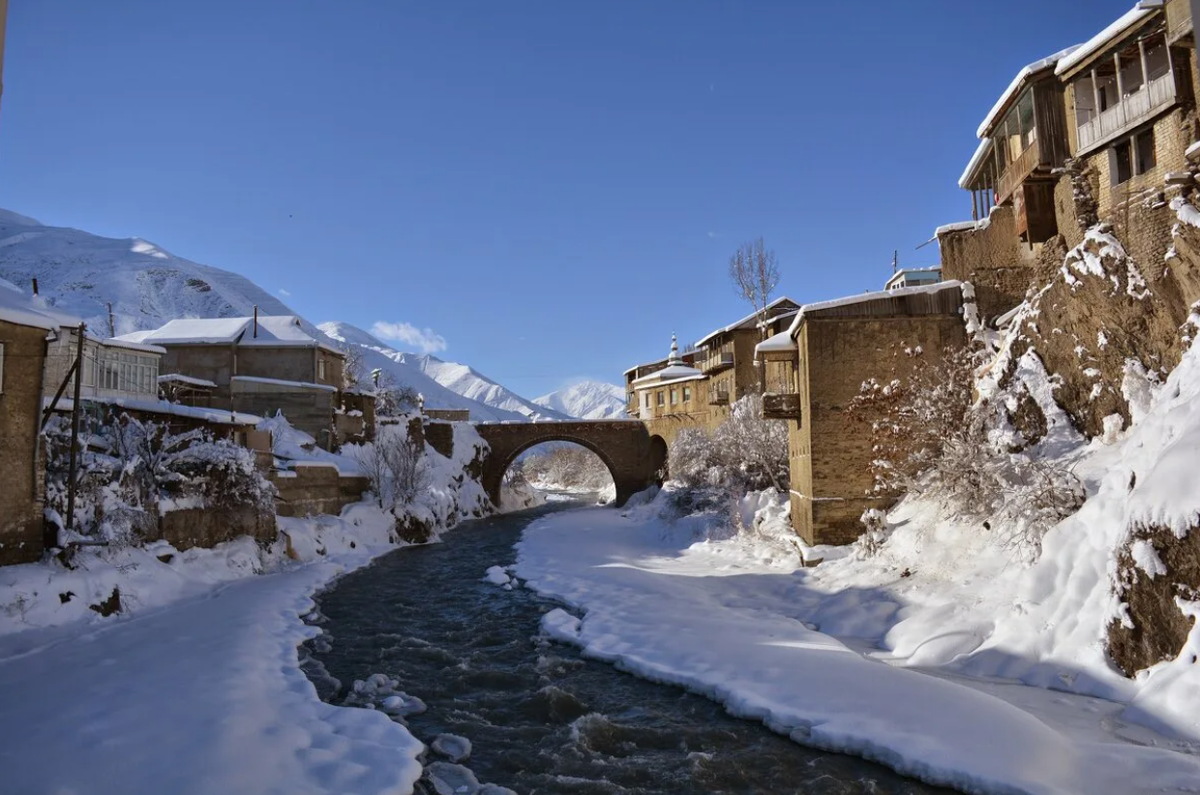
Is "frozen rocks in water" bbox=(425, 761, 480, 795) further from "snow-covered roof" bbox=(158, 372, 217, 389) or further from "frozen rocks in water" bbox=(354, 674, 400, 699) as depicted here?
"snow-covered roof" bbox=(158, 372, 217, 389)

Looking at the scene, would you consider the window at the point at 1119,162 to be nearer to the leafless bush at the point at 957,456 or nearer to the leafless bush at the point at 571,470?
the leafless bush at the point at 957,456

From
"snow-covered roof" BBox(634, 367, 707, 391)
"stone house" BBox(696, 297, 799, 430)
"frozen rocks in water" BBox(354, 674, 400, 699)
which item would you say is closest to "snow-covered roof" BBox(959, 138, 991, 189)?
"stone house" BBox(696, 297, 799, 430)

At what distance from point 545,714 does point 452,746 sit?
1.48 meters

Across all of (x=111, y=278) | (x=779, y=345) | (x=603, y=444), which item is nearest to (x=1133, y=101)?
(x=779, y=345)

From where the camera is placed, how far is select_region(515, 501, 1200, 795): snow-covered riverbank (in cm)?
671

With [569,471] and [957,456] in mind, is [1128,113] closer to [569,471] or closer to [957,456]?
[957,456]

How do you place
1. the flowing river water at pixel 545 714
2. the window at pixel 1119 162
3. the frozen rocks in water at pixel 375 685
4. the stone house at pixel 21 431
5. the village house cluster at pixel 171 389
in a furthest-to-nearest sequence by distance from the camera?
1. the window at pixel 1119 162
2. the village house cluster at pixel 171 389
3. the stone house at pixel 21 431
4. the frozen rocks in water at pixel 375 685
5. the flowing river water at pixel 545 714

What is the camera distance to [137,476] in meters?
16.4

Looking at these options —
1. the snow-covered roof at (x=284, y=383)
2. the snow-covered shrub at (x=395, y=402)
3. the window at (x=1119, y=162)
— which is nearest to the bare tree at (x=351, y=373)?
the snow-covered shrub at (x=395, y=402)

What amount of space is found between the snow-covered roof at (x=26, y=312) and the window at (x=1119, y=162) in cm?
2290

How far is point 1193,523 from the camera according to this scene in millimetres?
7676

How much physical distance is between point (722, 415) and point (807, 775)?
101 ft

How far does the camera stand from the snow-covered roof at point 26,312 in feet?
42.9

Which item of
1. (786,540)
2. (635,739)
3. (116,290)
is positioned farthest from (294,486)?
(116,290)
